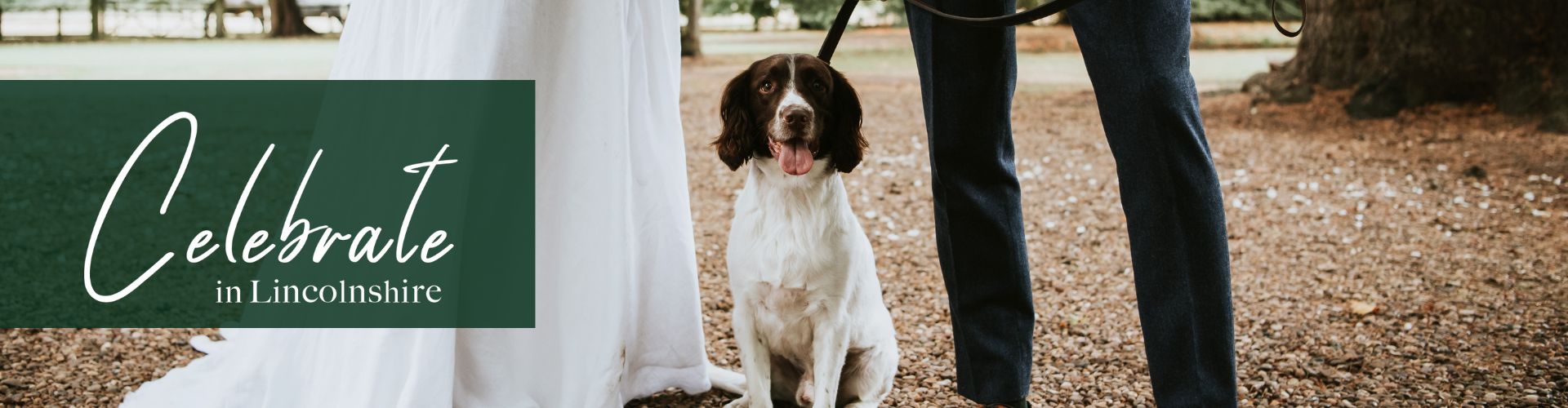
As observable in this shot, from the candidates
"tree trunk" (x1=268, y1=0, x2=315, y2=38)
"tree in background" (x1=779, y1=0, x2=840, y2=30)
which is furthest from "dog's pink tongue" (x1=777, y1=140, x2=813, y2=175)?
"tree trunk" (x1=268, y1=0, x2=315, y2=38)

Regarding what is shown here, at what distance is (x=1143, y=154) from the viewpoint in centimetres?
221

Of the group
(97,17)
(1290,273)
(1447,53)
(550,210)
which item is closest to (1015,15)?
(550,210)

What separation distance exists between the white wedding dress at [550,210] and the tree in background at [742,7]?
590 inches

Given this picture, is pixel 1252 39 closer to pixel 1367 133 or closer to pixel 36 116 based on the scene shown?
pixel 1367 133

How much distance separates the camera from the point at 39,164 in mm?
7227

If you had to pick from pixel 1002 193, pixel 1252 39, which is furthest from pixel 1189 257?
pixel 1252 39

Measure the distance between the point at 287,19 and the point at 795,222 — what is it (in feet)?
76.4

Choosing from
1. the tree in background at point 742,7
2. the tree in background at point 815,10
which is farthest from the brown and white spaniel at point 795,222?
the tree in background at point 742,7

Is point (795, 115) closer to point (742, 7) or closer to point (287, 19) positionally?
point (742, 7)

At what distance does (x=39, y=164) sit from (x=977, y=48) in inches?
264

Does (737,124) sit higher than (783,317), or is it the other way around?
(737,124)

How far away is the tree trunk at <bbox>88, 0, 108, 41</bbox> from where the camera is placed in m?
20.6

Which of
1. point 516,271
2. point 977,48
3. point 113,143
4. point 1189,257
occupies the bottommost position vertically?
point 113,143

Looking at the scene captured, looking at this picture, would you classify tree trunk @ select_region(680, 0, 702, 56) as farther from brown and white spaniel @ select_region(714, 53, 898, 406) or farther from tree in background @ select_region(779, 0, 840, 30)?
brown and white spaniel @ select_region(714, 53, 898, 406)
